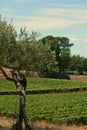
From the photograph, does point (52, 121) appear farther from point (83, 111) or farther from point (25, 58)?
point (25, 58)

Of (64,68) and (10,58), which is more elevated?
(10,58)

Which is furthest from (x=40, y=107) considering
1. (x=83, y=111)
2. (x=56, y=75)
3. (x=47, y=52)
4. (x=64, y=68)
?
(x=64, y=68)

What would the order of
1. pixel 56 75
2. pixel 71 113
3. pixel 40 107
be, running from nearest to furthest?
pixel 71 113
pixel 40 107
pixel 56 75

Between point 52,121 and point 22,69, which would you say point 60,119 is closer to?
point 52,121

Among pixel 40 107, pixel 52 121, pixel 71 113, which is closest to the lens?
pixel 52 121

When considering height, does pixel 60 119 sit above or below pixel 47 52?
below

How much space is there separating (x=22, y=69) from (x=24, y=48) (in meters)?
1.11

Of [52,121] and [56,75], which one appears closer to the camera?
[52,121]

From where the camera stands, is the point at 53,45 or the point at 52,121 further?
the point at 53,45

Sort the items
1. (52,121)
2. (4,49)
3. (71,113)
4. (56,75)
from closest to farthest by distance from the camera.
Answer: (4,49) < (52,121) < (71,113) < (56,75)

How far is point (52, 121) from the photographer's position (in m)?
27.7

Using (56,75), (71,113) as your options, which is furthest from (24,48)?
(56,75)

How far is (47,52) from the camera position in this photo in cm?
2000

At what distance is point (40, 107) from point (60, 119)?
26.3 feet
